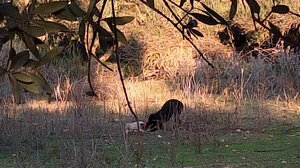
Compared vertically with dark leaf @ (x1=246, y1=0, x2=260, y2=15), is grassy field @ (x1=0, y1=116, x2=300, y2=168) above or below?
below

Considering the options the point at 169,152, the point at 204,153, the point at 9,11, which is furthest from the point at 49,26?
the point at 204,153

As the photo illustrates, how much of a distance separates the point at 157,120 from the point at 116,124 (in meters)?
0.62

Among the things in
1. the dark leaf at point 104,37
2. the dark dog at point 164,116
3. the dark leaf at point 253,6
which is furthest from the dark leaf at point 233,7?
the dark dog at point 164,116

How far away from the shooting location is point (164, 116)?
7.81 meters

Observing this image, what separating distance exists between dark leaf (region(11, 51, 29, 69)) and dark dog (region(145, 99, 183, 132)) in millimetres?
6410

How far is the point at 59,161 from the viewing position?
6141 mm

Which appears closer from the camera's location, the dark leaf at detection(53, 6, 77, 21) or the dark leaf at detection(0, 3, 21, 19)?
the dark leaf at detection(0, 3, 21, 19)

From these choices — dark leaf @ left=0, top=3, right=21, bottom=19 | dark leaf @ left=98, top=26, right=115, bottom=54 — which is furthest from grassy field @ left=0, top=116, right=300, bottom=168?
dark leaf @ left=0, top=3, right=21, bottom=19

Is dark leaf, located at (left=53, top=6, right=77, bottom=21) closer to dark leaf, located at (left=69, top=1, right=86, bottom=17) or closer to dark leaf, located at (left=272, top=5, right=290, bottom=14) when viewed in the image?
dark leaf, located at (left=69, top=1, right=86, bottom=17)

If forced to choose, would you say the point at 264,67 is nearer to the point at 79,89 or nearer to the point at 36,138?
the point at 79,89

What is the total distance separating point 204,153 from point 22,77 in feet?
17.5

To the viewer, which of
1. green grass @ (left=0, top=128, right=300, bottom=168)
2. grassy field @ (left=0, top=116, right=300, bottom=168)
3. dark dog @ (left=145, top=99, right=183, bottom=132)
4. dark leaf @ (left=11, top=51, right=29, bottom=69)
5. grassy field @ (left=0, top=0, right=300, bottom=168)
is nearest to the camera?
dark leaf @ (left=11, top=51, right=29, bottom=69)

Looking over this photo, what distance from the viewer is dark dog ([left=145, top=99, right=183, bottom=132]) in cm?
768

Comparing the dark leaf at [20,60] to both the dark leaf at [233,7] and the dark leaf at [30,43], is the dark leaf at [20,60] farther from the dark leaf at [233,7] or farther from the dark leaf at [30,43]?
the dark leaf at [233,7]
